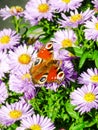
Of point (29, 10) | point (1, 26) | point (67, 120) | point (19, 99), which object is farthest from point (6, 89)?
point (1, 26)

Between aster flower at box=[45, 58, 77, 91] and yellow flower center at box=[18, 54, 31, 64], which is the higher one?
yellow flower center at box=[18, 54, 31, 64]

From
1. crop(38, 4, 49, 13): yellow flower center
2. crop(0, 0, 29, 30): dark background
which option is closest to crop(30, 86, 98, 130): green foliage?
crop(38, 4, 49, 13): yellow flower center

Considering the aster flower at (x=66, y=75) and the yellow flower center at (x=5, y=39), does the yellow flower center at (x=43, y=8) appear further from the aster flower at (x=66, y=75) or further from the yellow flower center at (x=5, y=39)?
the aster flower at (x=66, y=75)

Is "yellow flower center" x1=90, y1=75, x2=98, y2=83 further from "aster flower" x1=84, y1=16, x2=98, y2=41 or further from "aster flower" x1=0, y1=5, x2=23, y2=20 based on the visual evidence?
"aster flower" x1=0, y1=5, x2=23, y2=20

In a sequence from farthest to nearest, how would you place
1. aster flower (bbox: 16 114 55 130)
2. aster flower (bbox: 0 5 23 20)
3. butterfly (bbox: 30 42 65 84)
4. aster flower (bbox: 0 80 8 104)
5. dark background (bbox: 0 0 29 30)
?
dark background (bbox: 0 0 29 30) < aster flower (bbox: 0 5 23 20) < aster flower (bbox: 0 80 8 104) < aster flower (bbox: 16 114 55 130) < butterfly (bbox: 30 42 65 84)

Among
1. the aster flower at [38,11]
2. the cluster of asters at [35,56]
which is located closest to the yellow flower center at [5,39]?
the cluster of asters at [35,56]

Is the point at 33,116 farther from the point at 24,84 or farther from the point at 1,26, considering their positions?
the point at 1,26

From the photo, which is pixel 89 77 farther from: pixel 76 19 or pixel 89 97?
pixel 76 19
